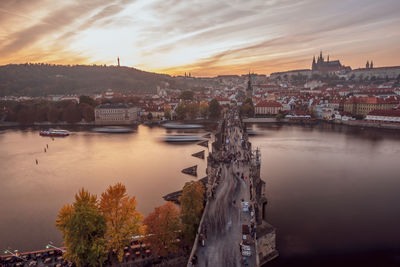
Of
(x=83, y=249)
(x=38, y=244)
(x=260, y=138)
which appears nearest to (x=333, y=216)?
(x=83, y=249)

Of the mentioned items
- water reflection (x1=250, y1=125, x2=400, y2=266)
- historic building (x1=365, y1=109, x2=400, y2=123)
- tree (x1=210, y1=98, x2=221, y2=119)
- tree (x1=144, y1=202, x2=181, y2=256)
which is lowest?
water reflection (x1=250, y1=125, x2=400, y2=266)

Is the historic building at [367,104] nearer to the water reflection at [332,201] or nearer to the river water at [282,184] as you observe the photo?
the river water at [282,184]

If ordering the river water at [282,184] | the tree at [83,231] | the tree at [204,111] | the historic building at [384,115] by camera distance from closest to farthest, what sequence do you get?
1. the tree at [83,231]
2. the river water at [282,184]
3. the historic building at [384,115]
4. the tree at [204,111]

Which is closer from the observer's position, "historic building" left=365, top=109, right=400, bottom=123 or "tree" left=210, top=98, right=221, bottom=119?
"historic building" left=365, top=109, right=400, bottom=123

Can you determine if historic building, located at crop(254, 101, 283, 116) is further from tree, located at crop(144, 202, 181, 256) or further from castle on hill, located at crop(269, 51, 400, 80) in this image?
castle on hill, located at crop(269, 51, 400, 80)

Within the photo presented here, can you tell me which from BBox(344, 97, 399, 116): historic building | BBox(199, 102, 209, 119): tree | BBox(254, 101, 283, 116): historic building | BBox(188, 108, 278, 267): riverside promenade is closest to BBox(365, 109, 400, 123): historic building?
BBox(344, 97, 399, 116): historic building

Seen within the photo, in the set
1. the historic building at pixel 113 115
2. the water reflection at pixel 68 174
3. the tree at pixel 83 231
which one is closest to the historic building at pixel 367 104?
the water reflection at pixel 68 174
